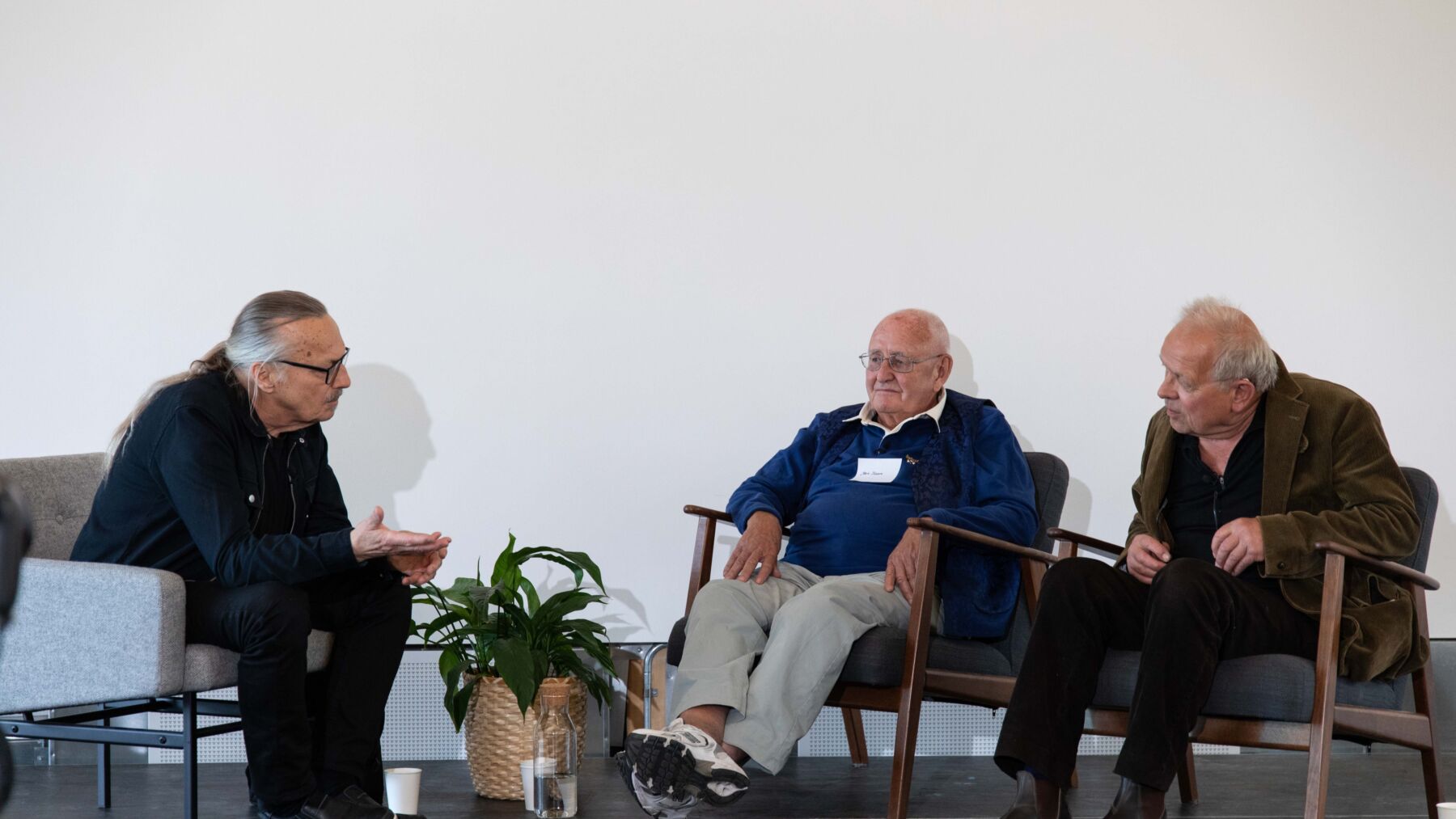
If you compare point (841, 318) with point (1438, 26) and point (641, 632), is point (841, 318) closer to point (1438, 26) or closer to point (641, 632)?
point (641, 632)

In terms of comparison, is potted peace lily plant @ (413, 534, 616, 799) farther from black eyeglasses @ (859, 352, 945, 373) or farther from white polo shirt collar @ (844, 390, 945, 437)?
black eyeglasses @ (859, 352, 945, 373)

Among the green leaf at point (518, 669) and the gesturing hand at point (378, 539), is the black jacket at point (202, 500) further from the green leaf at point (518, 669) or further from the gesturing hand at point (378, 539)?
the green leaf at point (518, 669)

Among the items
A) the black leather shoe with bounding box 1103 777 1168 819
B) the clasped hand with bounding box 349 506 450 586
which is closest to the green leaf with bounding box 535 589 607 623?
the clasped hand with bounding box 349 506 450 586

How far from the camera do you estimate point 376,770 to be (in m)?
2.75

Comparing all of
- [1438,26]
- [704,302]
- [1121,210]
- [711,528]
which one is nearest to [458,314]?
[704,302]

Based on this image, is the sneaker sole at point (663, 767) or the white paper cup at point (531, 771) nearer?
the sneaker sole at point (663, 767)

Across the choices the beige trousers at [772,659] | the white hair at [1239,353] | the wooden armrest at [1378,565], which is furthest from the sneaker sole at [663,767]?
the white hair at [1239,353]

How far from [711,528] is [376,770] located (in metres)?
1.01

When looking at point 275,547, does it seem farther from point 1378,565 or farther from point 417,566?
point 1378,565

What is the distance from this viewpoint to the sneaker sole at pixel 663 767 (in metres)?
2.40

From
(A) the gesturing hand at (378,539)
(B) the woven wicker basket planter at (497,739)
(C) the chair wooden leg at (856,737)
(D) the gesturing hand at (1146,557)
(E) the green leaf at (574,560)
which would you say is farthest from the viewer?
(C) the chair wooden leg at (856,737)

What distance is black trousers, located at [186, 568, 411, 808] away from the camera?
2.47 m

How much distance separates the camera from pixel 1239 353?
265 centimetres

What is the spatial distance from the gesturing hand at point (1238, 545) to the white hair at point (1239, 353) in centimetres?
32
